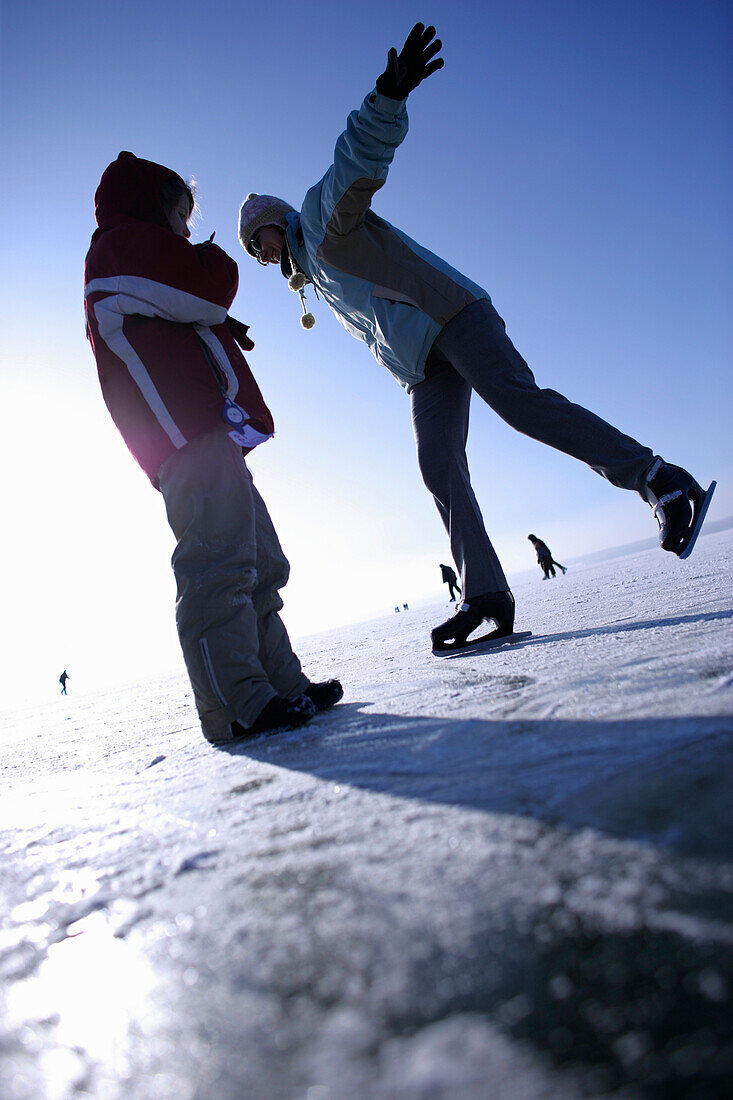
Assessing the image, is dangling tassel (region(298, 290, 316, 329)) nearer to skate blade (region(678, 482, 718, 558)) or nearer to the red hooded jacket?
the red hooded jacket

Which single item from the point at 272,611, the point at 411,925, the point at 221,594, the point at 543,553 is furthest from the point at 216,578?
the point at 543,553

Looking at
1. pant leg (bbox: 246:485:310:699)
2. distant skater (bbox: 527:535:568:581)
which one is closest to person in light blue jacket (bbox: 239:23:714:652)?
pant leg (bbox: 246:485:310:699)

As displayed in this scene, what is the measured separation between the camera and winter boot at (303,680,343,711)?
1.53 m

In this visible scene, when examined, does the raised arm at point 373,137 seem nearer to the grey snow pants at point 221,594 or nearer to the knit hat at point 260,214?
the knit hat at point 260,214

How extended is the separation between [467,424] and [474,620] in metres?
0.96

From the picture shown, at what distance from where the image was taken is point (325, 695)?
1542 millimetres

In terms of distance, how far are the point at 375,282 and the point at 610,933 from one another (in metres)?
2.41

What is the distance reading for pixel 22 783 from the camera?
1.53 metres

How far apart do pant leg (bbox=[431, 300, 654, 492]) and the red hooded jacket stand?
0.97m

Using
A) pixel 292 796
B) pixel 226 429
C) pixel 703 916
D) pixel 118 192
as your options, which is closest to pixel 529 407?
pixel 226 429

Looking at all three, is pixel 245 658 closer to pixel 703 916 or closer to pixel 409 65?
pixel 703 916

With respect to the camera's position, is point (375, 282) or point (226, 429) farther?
point (375, 282)

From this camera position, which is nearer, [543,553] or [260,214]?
[260,214]

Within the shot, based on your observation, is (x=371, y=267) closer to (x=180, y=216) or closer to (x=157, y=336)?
(x=180, y=216)
